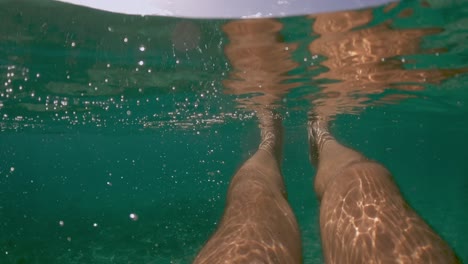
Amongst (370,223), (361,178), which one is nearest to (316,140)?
(361,178)

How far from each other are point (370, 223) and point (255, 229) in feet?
4.61

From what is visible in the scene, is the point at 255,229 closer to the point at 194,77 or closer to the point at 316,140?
the point at 316,140

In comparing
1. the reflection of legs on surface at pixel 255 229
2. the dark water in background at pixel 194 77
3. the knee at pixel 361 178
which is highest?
the dark water in background at pixel 194 77

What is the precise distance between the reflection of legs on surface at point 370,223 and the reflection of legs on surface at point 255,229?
54 centimetres

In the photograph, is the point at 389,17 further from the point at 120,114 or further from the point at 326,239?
the point at 120,114

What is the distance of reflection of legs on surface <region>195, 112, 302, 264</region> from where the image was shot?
3.73 meters

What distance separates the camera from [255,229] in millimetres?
4086

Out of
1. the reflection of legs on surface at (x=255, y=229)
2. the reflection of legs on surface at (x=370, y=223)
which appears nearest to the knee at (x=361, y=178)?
the reflection of legs on surface at (x=370, y=223)

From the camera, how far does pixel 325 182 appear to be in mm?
5328

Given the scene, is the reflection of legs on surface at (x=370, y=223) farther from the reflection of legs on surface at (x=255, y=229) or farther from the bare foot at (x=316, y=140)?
the bare foot at (x=316, y=140)

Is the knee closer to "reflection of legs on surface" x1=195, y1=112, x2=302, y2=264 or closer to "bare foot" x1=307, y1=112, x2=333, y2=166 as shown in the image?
"reflection of legs on surface" x1=195, y1=112, x2=302, y2=264

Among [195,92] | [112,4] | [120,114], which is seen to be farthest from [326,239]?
[120,114]

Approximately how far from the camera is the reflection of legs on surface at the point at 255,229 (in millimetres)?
3730

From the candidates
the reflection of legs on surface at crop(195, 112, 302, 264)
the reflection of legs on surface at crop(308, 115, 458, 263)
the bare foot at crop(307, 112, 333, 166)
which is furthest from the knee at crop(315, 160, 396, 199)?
the bare foot at crop(307, 112, 333, 166)
